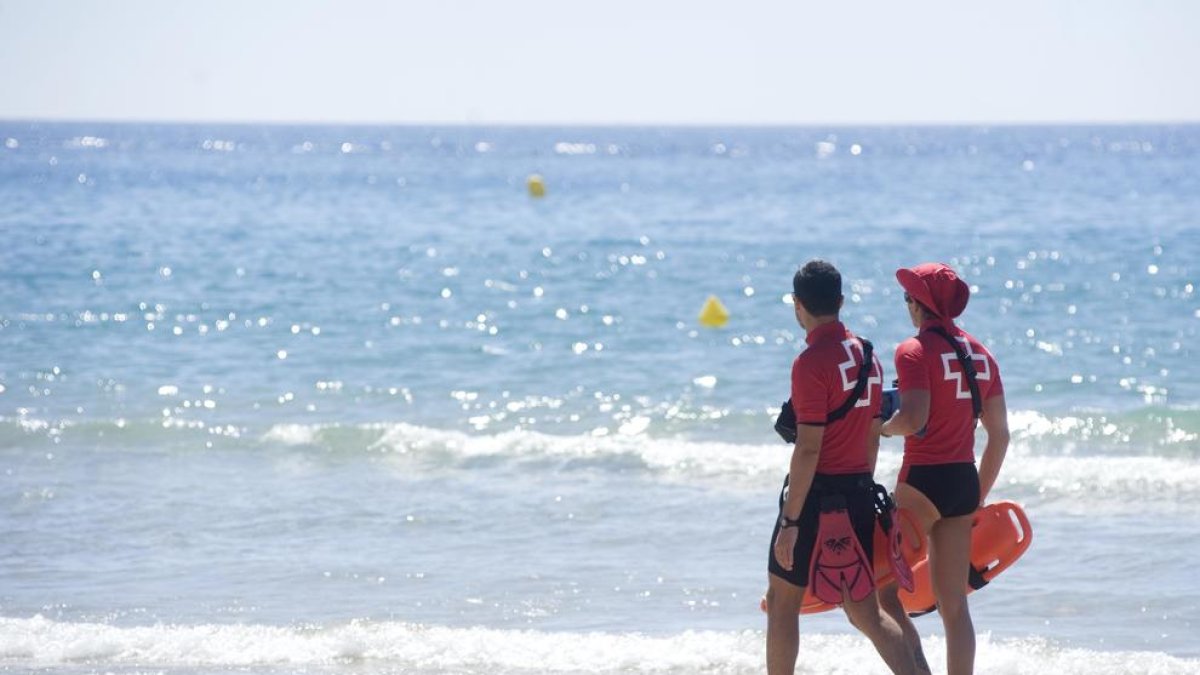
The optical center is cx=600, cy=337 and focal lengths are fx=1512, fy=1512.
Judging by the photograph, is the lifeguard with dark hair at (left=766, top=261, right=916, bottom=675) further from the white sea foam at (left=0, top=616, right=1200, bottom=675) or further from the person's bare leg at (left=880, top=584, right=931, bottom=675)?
the white sea foam at (left=0, top=616, right=1200, bottom=675)

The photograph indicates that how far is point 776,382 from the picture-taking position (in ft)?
47.7

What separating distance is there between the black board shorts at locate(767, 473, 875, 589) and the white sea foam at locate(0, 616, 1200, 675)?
155 cm

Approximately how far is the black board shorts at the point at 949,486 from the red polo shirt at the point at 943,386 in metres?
0.03

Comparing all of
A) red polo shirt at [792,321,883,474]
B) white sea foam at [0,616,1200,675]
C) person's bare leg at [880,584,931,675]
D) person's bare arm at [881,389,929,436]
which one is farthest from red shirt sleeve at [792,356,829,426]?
white sea foam at [0,616,1200,675]

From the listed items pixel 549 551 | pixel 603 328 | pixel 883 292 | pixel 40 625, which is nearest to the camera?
pixel 40 625

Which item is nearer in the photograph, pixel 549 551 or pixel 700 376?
pixel 549 551

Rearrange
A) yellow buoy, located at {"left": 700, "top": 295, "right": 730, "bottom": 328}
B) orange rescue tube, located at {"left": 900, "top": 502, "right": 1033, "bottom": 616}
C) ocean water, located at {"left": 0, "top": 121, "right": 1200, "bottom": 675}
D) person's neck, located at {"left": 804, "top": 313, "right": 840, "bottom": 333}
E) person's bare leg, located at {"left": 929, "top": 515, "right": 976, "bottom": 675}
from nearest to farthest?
person's neck, located at {"left": 804, "top": 313, "right": 840, "bottom": 333}, person's bare leg, located at {"left": 929, "top": 515, "right": 976, "bottom": 675}, orange rescue tube, located at {"left": 900, "top": 502, "right": 1033, "bottom": 616}, ocean water, located at {"left": 0, "top": 121, "right": 1200, "bottom": 675}, yellow buoy, located at {"left": 700, "top": 295, "right": 730, "bottom": 328}

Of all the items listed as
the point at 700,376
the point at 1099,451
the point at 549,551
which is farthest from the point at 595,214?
the point at 549,551

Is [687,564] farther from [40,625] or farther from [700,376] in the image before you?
[700,376]

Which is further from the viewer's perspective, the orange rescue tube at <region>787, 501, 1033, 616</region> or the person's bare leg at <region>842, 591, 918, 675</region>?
the orange rescue tube at <region>787, 501, 1033, 616</region>

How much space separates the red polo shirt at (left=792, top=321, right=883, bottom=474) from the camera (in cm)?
476

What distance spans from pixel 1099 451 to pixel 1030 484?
5.97 ft

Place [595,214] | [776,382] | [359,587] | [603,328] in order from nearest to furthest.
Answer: [359,587] < [776,382] < [603,328] < [595,214]

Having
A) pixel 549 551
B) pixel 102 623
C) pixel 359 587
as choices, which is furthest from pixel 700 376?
pixel 102 623
